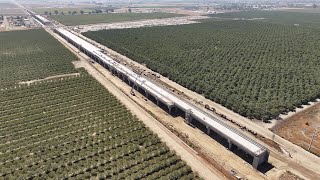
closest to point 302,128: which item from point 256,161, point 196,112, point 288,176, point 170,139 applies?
point 288,176

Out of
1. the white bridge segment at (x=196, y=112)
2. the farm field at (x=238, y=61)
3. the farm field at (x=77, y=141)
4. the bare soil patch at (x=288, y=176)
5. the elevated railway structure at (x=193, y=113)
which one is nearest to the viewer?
the bare soil patch at (x=288, y=176)

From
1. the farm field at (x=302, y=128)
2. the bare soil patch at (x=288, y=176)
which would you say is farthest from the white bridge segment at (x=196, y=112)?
the farm field at (x=302, y=128)

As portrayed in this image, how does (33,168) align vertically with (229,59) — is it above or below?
below

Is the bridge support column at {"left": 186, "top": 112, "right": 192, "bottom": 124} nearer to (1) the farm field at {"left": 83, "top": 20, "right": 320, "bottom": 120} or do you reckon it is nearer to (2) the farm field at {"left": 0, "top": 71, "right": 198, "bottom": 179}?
(2) the farm field at {"left": 0, "top": 71, "right": 198, "bottom": 179}

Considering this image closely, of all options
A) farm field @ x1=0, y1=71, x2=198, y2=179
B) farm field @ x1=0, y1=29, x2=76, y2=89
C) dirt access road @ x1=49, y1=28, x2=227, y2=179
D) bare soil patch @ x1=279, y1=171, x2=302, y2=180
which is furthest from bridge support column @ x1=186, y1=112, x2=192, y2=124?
farm field @ x1=0, y1=29, x2=76, y2=89

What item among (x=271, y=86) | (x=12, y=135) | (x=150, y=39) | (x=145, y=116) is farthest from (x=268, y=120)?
(x=150, y=39)

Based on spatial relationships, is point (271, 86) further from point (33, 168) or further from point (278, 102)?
point (33, 168)

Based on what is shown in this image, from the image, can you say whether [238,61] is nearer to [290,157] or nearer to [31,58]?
[290,157]

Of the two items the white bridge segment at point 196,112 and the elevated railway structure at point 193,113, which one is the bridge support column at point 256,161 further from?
the white bridge segment at point 196,112
